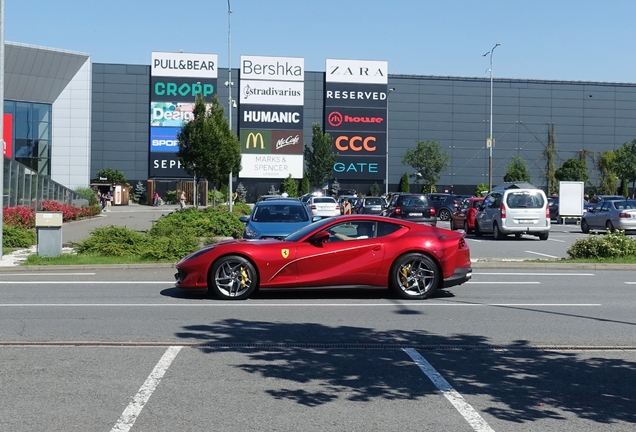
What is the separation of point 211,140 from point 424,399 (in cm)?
3308

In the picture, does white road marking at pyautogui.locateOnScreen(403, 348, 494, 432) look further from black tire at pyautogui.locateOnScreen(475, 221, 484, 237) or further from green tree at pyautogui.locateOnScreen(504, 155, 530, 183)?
green tree at pyautogui.locateOnScreen(504, 155, 530, 183)

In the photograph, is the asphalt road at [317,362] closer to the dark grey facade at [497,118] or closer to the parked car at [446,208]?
the parked car at [446,208]

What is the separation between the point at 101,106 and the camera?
8325 cm

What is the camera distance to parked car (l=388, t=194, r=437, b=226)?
1560 inches

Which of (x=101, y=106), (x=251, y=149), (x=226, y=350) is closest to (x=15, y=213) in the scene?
(x=226, y=350)

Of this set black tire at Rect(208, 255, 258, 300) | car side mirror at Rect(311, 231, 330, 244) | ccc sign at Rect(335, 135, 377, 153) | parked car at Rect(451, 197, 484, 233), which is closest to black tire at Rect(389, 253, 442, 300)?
car side mirror at Rect(311, 231, 330, 244)

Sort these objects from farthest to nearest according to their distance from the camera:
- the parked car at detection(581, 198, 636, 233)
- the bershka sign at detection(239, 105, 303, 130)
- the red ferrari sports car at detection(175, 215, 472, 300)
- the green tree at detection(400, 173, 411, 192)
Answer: the green tree at detection(400, 173, 411, 192)
the bershka sign at detection(239, 105, 303, 130)
the parked car at detection(581, 198, 636, 233)
the red ferrari sports car at detection(175, 215, 472, 300)

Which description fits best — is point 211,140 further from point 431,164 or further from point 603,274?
point 431,164

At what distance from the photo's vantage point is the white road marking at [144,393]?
595 cm

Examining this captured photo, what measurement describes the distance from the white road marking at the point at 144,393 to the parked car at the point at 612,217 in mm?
27025

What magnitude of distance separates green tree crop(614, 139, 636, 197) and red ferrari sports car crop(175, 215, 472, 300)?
6349 centimetres

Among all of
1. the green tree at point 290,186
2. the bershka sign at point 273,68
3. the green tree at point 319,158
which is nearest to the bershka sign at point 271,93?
the bershka sign at point 273,68

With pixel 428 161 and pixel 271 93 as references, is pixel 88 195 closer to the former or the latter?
pixel 271 93

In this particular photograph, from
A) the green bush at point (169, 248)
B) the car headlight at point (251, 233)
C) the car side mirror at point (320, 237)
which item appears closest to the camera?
the car side mirror at point (320, 237)
